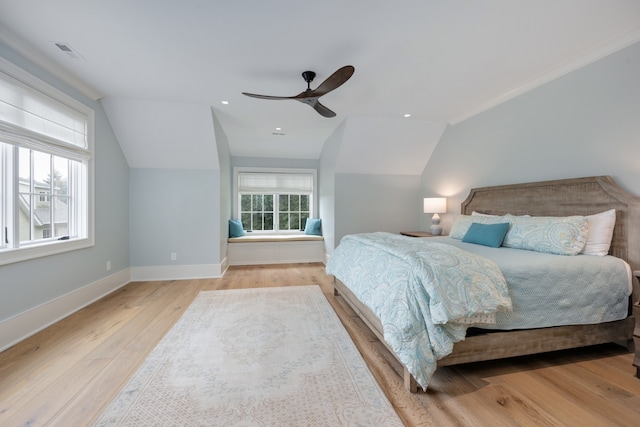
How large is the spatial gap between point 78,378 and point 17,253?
4.04 feet

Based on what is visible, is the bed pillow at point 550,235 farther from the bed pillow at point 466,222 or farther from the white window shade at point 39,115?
the white window shade at point 39,115

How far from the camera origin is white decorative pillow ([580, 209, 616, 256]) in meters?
2.06

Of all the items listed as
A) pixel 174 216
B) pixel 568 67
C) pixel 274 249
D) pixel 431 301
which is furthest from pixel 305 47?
pixel 274 249

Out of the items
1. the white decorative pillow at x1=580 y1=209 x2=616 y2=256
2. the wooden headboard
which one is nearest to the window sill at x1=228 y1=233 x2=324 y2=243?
the wooden headboard

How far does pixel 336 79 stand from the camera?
2062 mm

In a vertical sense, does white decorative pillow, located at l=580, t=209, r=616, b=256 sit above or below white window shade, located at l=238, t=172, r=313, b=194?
below

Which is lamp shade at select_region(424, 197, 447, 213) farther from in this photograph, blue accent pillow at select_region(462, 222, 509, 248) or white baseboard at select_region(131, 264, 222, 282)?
white baseboard at select_region(131, 264, 222, 282)

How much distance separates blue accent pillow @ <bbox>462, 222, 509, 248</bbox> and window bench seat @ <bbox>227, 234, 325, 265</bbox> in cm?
291

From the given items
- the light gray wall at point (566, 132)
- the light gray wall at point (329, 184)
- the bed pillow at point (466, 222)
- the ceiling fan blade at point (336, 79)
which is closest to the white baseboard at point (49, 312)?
the ceiling fan blade at point (336, 79)

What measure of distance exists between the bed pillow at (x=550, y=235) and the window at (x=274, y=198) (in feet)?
12.7

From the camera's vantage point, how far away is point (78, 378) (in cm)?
166

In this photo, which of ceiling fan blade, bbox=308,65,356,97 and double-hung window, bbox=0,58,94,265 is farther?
double-hung window, bbox=0,58,94,265

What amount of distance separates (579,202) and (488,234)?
77cm

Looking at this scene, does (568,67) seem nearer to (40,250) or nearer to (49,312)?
(40,250)
